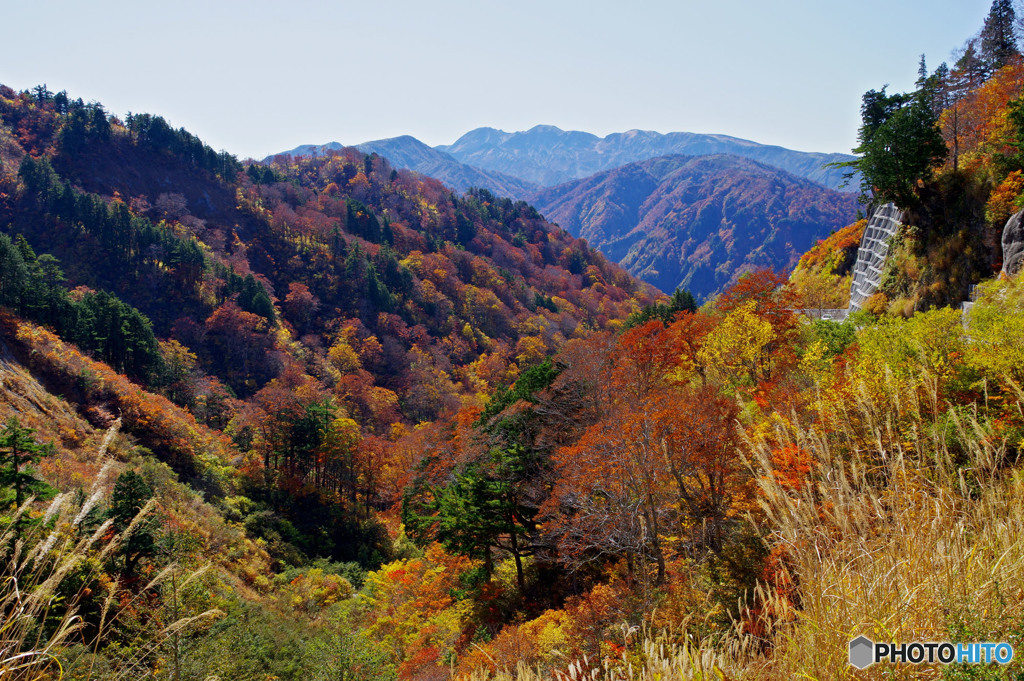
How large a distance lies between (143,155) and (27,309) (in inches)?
2314

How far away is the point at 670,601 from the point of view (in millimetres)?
10055

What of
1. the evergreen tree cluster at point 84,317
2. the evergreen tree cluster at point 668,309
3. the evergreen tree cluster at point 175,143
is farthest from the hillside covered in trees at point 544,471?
the evergreen tree cluster at point 175,143

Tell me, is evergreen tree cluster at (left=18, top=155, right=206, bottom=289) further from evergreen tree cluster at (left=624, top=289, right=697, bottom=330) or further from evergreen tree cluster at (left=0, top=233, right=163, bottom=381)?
evergreen tree cluster at (left=624, top=289, right=697, bottom=330)

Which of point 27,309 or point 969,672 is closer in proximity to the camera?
point 969,672

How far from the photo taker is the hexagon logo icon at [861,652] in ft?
7.98

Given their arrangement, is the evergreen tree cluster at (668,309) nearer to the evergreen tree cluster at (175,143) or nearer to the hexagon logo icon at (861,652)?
the hexagon logo icon at (861,652)

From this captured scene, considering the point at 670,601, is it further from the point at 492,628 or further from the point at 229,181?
the point at 229,181

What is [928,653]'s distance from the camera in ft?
8.04

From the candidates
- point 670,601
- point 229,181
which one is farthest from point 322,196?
point 670,601

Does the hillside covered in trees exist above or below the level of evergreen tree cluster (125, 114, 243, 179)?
below

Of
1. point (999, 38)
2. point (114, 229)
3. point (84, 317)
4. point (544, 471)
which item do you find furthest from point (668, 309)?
point (114, 229)

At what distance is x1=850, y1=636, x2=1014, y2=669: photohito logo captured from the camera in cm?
233

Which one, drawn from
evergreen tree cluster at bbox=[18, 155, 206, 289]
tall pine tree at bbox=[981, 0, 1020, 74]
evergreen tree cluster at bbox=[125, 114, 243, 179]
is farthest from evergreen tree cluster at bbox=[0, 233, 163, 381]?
tall pine tree at bbox=[981, 0, 1020, 74]

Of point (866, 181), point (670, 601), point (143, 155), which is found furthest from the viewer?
point (143, 155)
